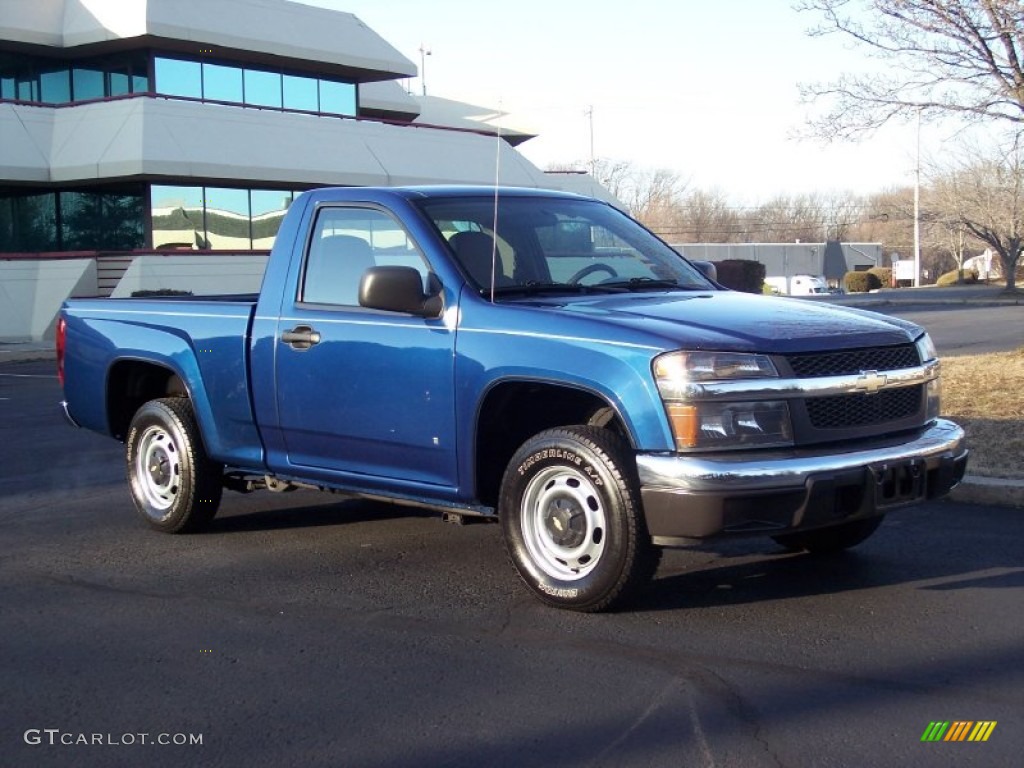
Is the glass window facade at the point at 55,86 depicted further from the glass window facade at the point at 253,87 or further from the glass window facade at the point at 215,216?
the glass window facade at the point at 215,216

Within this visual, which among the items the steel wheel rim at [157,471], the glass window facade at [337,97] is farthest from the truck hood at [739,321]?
the glass window facade at [337,97]

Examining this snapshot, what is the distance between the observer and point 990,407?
10.6 m

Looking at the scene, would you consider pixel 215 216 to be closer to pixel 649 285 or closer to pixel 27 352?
pixel 27 352

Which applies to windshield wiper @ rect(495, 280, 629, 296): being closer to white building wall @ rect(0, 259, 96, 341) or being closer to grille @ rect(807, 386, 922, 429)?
grille @ rect(807, 386, 922, 429)

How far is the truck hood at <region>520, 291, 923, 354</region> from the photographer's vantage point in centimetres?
525

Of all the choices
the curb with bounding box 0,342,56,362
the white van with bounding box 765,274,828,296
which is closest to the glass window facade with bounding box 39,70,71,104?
the curb with bounding box 0,342,56,362

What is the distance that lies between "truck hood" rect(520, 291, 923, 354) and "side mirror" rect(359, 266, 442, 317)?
21.2 inches

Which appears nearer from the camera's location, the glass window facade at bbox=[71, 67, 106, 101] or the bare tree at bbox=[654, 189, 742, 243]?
the glass window facade at bbox=[71, 67, 106, 101]

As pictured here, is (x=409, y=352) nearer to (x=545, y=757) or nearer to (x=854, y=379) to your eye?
(x=854, y=379)

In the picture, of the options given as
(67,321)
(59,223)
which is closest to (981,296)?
(59,223)

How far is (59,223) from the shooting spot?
32062 millimetres

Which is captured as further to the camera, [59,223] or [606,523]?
[59,223]

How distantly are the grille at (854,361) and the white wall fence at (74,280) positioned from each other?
24.0 meters

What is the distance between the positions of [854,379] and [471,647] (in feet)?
6.60
